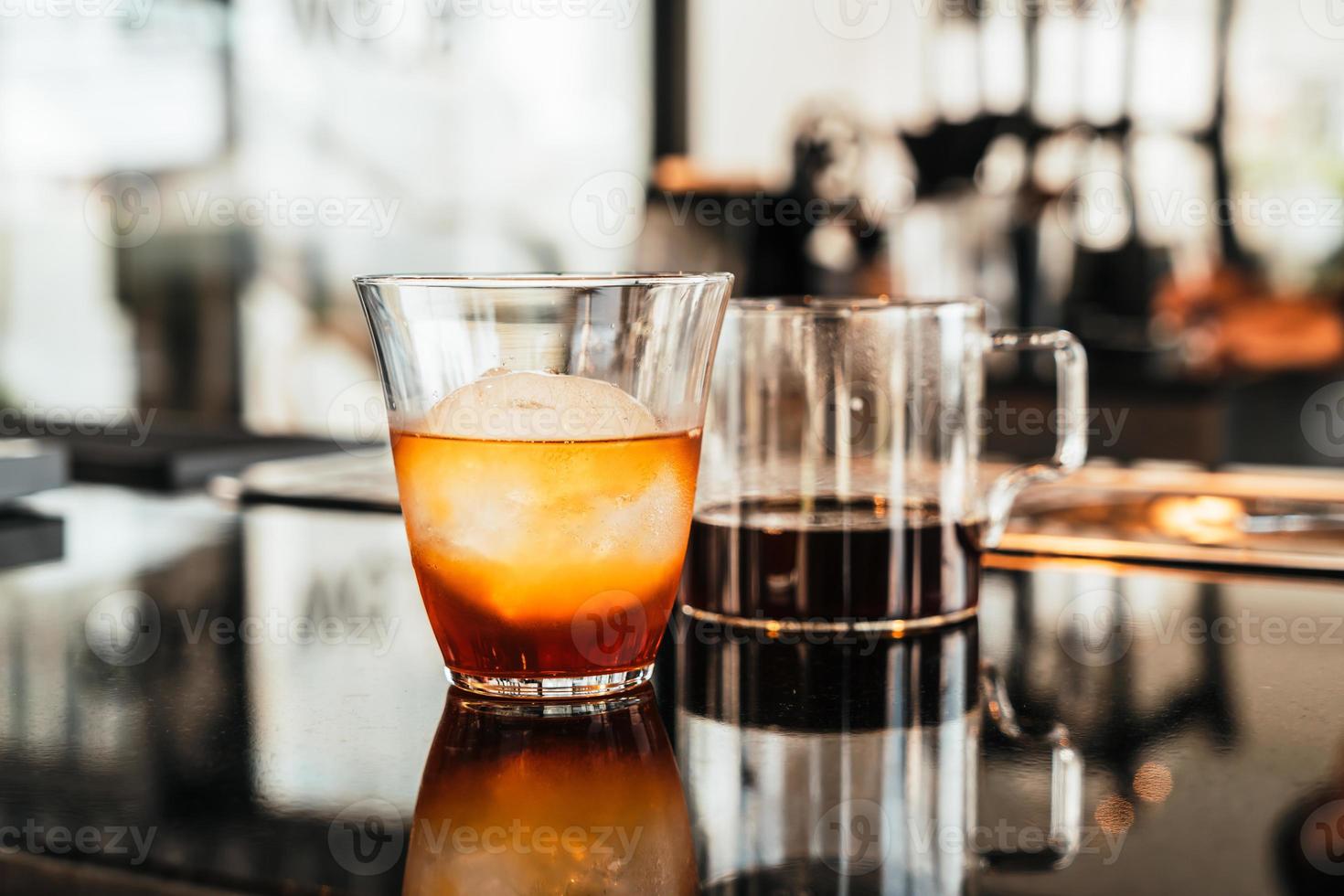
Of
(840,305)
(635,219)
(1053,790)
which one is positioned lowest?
(1053,790)

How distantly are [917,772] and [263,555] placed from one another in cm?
46

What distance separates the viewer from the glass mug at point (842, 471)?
1.77 feet

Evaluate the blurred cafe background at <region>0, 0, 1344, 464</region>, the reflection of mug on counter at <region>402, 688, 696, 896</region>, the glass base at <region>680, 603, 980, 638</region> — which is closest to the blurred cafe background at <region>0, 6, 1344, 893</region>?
the blurred cafe background at <region>0, 0, 1344, 464</region>

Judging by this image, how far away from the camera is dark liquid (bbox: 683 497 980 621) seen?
537 millimetres

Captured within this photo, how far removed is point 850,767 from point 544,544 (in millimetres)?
113

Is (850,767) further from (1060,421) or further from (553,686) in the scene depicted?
(1060,421)

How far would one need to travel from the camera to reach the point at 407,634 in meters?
0.57

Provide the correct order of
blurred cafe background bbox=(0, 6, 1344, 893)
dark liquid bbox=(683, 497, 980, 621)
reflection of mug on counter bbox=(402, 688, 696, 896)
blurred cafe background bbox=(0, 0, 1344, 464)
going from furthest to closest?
blurred cafe background bbox=(0, 0, 1344, 464) < blurred cafe background bbox=(0, 6, 1344, 893) < dark liquid bbox=(683, 497, 980, 621) < reflection of mug on counter bbox=(402, 688, 696, 896)

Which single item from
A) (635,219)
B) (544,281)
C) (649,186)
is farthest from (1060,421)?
(635,219)

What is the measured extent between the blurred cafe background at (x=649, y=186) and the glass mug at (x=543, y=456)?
8.27ft

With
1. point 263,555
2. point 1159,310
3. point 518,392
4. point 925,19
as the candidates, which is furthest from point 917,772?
point 925,19

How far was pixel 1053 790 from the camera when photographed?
37 centimetres

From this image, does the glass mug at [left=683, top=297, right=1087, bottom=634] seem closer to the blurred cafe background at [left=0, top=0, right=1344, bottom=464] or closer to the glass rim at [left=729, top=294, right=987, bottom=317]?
the glass rim at [left=729, top=294, right=987, bottom=317]

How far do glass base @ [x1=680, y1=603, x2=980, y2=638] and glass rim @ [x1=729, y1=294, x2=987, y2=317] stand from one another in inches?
4.5
